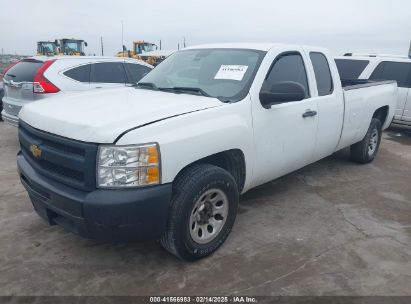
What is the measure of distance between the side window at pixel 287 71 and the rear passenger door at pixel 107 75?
4.01 metres

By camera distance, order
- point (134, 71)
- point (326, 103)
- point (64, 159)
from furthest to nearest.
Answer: point (134, 71), point (326, 103), point (64, 159)

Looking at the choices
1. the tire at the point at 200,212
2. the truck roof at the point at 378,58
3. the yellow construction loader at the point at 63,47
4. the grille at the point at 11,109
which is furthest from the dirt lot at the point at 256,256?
the yellow construction loader at the point at 63,47

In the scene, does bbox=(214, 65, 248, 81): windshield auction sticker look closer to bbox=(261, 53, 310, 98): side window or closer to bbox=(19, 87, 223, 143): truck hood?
bbox=(261, 53, 310, 98): side window

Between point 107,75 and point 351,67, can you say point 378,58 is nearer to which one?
point 351,67

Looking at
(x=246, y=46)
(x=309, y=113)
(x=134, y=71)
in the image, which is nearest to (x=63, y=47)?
(x=134, y=71)

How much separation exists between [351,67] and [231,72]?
6.36m

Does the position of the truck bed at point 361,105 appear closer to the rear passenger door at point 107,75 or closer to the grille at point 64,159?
the grille at point 64,159

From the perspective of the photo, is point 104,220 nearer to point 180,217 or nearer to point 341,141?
point 180,217

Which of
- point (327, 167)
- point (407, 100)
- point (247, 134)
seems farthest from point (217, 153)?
point (407, 100)

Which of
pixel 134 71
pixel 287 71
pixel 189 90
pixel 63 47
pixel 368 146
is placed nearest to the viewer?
pixel 189 90

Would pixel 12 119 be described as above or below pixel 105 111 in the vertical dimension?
below

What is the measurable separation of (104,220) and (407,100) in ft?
27.0

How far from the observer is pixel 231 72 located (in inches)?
146

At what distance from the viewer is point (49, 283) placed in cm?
287
